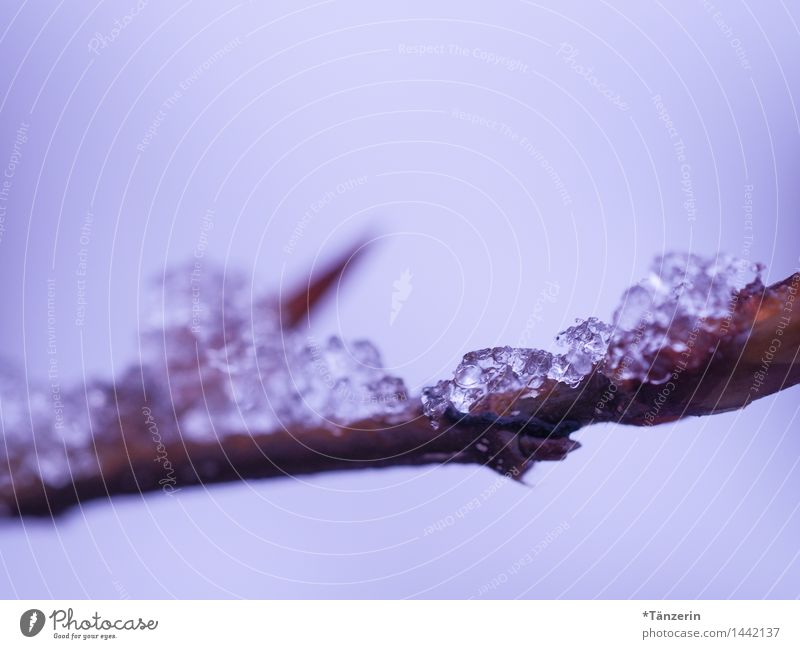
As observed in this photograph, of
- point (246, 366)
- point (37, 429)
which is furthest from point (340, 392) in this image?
point (37, 429)

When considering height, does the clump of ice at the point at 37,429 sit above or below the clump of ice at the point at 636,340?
below

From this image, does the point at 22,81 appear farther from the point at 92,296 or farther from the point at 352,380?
the point at 352,380

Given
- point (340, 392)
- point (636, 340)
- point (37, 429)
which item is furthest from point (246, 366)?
point (636, 340)

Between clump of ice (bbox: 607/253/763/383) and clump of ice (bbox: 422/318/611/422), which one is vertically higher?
clump of ice (bbox: 607/253/763/383)

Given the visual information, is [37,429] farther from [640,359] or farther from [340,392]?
[640,359]

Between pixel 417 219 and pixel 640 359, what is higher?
pixel 417 219

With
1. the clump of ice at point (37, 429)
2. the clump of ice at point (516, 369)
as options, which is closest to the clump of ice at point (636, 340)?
the clump of ice at point (516, 369)

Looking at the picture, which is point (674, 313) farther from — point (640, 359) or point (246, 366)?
point (246, 366)

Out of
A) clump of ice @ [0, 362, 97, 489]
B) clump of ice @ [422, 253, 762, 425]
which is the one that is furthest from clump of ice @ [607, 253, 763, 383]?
clump of ice @ [0, 362, 97, 489]

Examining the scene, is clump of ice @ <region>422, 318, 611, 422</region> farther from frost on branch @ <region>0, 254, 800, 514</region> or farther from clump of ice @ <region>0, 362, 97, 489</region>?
clump of ice @ <region>0, 362, 97, 489</region>

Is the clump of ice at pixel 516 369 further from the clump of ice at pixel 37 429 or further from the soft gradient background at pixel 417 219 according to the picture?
the clump of ice at pixel 37 429
